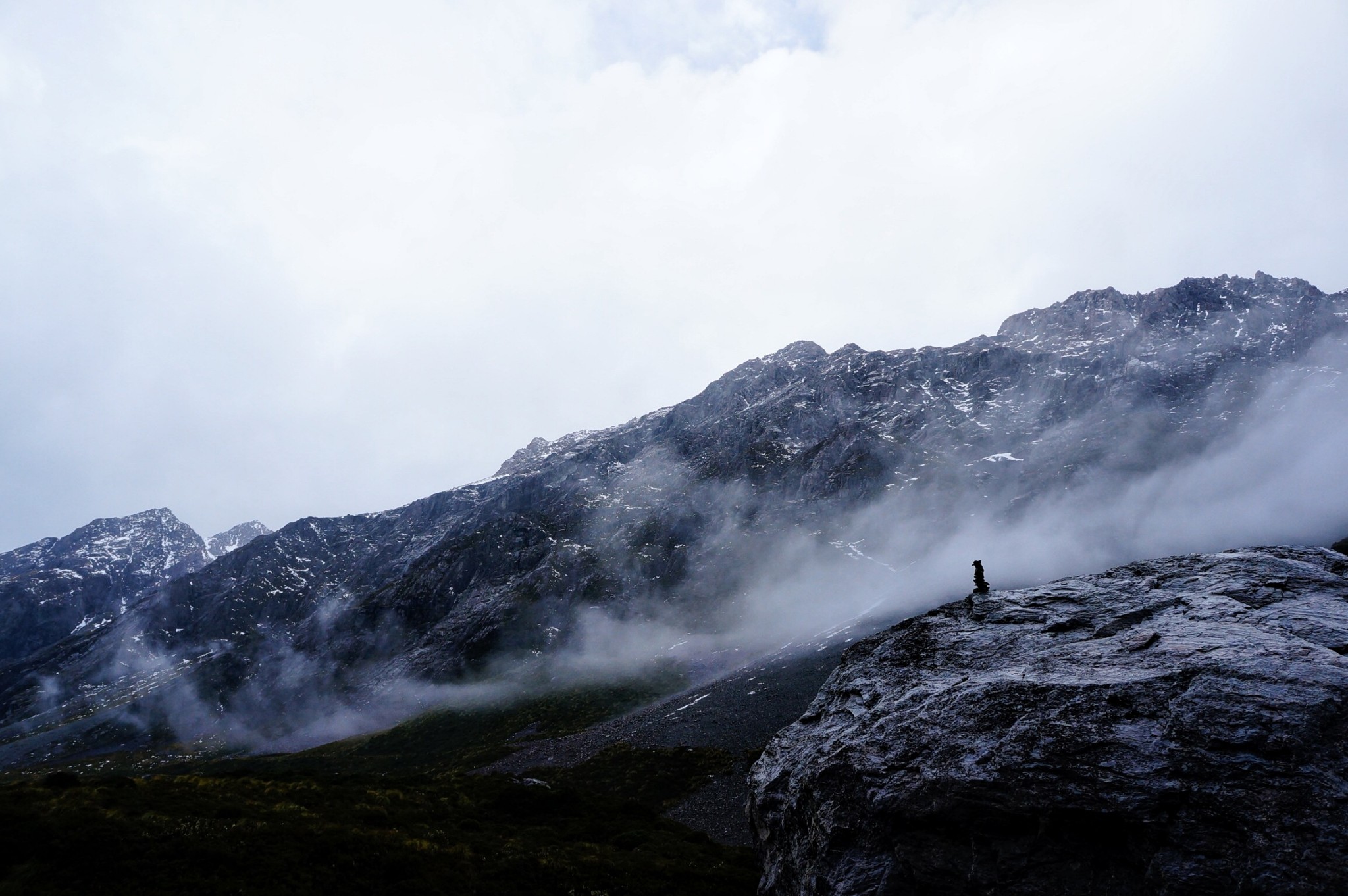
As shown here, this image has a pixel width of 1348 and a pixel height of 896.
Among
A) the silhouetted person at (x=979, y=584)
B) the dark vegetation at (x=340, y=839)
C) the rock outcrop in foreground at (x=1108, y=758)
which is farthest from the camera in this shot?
the silhouetted person at (x=979, y=584)

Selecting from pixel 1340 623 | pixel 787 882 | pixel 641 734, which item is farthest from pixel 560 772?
pixel 1340 623

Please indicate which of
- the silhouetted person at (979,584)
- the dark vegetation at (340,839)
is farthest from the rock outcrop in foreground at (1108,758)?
the dark vegetation at (340,839)

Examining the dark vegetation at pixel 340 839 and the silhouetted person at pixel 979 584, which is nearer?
the dark vegetation at pixel 340 839

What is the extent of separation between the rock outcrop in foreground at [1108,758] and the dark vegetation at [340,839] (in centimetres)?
1548

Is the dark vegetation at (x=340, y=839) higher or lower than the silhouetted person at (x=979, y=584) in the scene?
lower

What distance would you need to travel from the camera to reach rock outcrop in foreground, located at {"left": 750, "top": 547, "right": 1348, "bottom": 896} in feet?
38.8

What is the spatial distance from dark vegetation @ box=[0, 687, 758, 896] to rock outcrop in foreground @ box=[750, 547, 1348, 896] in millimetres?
15477

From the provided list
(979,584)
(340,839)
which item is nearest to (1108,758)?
(979,584)

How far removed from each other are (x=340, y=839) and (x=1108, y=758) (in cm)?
3160

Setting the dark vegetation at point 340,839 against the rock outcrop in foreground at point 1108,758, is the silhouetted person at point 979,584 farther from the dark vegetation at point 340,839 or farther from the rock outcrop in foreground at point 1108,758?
the dark vegetation at point 340,839

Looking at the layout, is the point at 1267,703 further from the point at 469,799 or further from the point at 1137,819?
the point at 469,799

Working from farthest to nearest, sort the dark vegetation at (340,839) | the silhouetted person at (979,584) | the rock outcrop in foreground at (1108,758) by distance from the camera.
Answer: the silhouetted person at (979,584), the dark vegetation at (340,839), the rock outcrop in foreground at (1108,758)

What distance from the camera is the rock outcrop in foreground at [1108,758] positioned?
11836mm

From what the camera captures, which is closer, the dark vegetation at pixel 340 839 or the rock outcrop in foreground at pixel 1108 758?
the rock outcrop in foreground at pixel 1108 758
